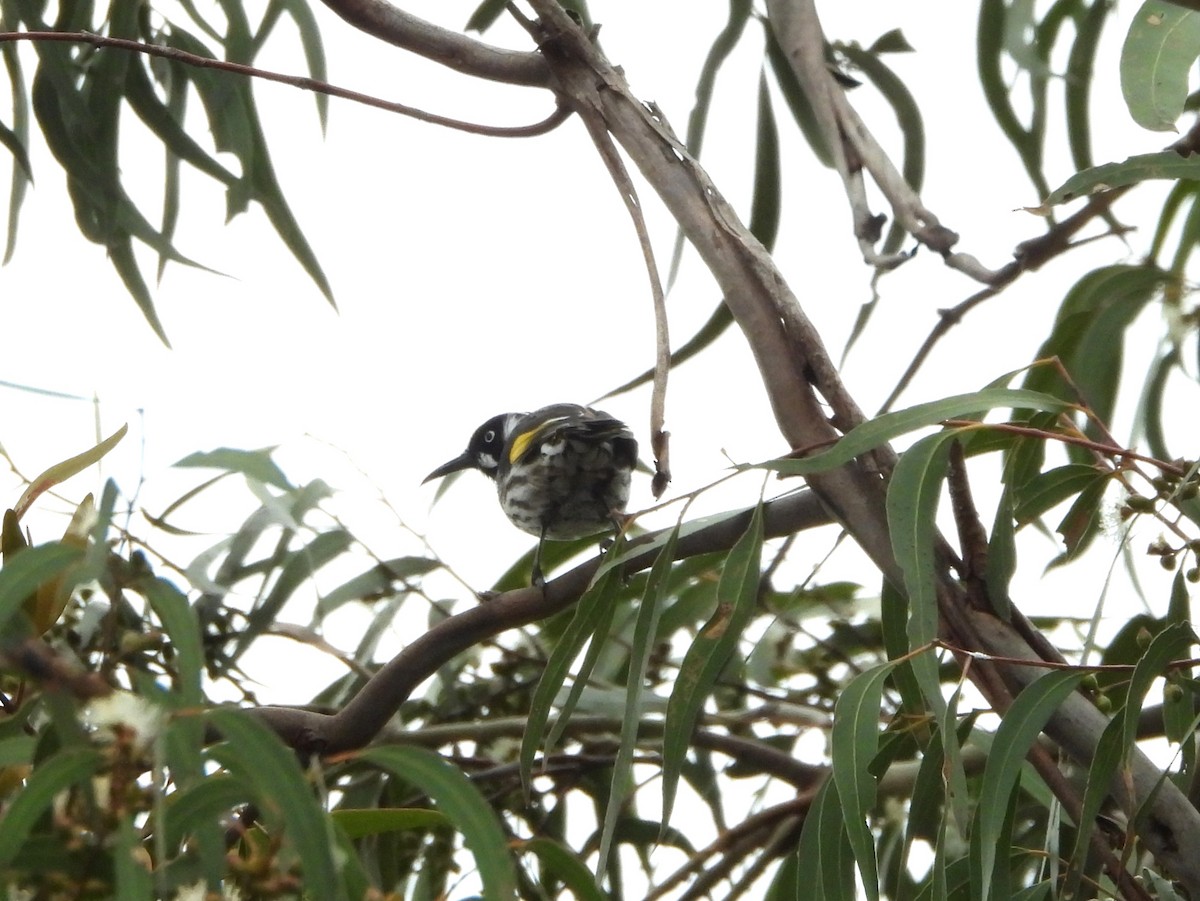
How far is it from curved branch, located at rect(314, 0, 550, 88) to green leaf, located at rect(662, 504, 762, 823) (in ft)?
1.86

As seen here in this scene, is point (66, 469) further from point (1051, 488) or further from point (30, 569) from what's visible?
point (1051, 488)

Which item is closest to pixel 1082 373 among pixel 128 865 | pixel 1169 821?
pixel 1169 821

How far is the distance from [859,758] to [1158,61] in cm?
67

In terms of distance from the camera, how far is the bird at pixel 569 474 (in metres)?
2.91

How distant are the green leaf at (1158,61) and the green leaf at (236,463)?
921mm

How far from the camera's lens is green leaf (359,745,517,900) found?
3.24 ft

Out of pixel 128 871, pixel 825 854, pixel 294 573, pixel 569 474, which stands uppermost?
pixel 569 474

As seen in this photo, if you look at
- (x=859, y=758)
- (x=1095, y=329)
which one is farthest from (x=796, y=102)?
(x=859, y=758)

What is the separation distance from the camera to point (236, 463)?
1537 millimetres

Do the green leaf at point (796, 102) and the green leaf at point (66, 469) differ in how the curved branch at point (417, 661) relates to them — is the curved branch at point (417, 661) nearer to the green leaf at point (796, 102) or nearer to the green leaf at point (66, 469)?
the green leaf at point (66, 469)

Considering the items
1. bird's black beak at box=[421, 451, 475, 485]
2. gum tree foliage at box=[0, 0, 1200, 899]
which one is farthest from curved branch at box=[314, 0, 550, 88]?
bird's black beak at box=[421, 451, 475, 485]

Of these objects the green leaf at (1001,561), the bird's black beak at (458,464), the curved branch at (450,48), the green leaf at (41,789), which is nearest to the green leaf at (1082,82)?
the curved branch at (450,48)

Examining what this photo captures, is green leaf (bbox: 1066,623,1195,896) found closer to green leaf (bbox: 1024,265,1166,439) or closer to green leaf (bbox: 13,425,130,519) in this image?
green leaf (bbox: 1024,265,1166,439)

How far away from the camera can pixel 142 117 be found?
89.4 inches
